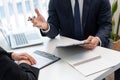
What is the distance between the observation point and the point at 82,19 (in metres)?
1.66

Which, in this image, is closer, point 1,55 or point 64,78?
point 1,55

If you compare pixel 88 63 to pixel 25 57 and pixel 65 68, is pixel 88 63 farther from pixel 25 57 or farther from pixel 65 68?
pixel 25 57

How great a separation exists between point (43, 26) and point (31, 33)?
19 cm

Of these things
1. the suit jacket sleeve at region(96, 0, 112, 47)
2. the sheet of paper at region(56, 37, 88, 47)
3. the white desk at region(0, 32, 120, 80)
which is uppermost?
the suit jacket sleeve at region(96, 0, 112, 47)

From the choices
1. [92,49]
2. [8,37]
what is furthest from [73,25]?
[8,37]

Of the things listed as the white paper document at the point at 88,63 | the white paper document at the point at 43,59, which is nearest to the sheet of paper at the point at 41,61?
the white paper document at the point at 43,59

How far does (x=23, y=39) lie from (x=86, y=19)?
545 millimetres

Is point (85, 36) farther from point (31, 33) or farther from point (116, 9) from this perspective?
point (116, 9)

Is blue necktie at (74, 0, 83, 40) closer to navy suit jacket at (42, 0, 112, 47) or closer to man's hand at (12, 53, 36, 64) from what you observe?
navy suit jacket at (42, 0, 112, 47)

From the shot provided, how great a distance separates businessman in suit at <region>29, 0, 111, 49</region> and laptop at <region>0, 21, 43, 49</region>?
9cm

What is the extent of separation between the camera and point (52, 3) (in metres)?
1.75

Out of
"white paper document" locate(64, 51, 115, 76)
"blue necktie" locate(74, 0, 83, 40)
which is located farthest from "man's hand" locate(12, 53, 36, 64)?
"blue necktie" locate(74, 0, 83, 40)

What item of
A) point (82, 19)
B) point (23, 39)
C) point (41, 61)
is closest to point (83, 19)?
point (82, 19)

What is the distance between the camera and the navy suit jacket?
1.64m
